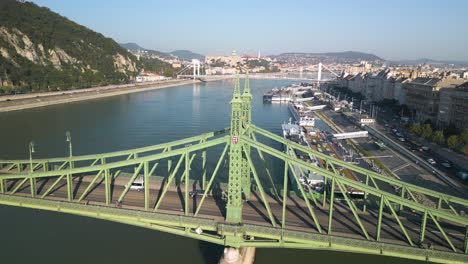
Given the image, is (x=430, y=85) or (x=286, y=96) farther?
(x=286, y=96)

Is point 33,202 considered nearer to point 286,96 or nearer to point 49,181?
point 49,181

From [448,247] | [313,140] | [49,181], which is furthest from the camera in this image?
[313,140]

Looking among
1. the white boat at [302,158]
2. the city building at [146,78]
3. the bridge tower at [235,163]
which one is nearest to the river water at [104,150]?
the bridge tower at [235,163]

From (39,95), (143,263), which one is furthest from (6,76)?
(143,263)

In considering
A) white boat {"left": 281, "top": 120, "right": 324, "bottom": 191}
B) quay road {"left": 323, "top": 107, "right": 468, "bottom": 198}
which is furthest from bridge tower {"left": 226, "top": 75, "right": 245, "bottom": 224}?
quay road {"left": 323, "top": 107, "right": 468, "bottom": 198}

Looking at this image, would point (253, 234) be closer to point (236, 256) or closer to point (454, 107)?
point (236, 256)

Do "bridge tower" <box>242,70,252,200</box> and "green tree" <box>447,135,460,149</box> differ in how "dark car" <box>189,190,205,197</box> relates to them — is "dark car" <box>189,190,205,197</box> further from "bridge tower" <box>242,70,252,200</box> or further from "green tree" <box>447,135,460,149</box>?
"green tree" <box>447,135,460,149</box>

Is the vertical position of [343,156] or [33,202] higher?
[33,202]
